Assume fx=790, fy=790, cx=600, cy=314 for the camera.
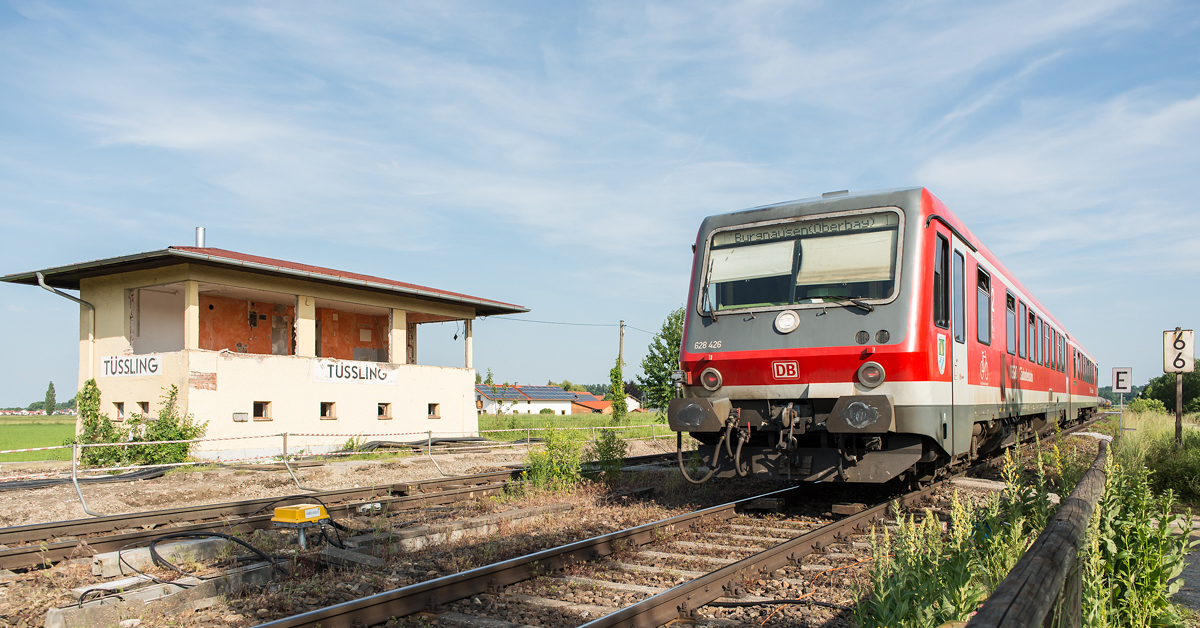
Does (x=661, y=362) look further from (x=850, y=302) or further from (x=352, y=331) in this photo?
(x=850, y=302)

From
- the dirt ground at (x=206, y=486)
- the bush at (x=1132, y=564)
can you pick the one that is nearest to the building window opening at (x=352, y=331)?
the dirt ground at (x=206, y=486)

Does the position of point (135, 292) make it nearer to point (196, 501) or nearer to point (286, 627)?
point (196, 501)

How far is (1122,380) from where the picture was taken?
26.6 m

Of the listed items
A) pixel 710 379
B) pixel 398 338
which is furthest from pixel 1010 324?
pixel 398 338

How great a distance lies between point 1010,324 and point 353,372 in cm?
1662

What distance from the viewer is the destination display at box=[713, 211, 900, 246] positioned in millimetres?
8023

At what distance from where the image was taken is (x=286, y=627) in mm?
4566

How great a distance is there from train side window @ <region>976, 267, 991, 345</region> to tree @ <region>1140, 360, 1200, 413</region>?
64.9 meters

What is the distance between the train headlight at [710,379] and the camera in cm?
844

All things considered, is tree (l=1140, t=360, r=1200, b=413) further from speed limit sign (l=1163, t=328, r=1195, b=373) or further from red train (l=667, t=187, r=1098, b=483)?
red train (l=667, t=187, r=1098, b=483)

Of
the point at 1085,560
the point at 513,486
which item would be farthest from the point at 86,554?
the point at 1085,560

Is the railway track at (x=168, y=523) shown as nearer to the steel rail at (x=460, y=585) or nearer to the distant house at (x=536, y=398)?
the steel rail at (x=460, y=585)

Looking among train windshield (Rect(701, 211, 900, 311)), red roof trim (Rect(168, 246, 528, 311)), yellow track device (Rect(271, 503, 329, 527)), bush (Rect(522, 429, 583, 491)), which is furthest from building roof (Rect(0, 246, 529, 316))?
train windshield (Rect(701, 211, 900, 311))

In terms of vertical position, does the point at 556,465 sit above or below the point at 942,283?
below
